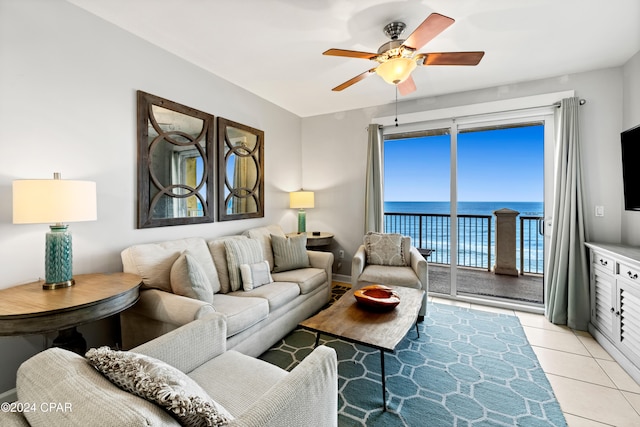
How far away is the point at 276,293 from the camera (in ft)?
8.16

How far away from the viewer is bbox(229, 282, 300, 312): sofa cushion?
7.90ft

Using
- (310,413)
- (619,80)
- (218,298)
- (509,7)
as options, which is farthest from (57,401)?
(619,80)

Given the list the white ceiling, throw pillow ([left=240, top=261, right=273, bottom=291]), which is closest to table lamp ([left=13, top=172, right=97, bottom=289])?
throw pillow ([left=240, top=261, right=273, bottom=291])

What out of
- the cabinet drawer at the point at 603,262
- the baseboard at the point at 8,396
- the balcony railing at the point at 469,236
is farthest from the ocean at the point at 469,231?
the baseboard at the point at 8,396

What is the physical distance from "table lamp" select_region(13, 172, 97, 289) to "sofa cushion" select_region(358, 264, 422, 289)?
7.90ft

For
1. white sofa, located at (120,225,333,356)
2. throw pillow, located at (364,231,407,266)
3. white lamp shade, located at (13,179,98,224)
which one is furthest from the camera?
throw pillow, located at (364,231,407,266)

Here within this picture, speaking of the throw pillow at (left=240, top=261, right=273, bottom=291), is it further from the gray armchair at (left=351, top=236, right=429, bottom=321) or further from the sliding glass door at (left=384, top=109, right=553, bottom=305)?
the sliding glass door at (left=384, top=109, right=553, bottom=305)

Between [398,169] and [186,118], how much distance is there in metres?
3.01

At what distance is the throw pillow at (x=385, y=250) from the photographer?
331 cm

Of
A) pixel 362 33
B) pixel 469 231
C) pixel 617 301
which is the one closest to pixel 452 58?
pixel 362 33

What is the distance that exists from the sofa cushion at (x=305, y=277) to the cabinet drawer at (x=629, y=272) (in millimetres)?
2564

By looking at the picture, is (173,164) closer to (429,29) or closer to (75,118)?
(75,118)

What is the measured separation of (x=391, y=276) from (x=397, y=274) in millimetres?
85

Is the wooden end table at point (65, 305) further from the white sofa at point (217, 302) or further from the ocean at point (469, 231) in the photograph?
the ocean at point (469, 231)
